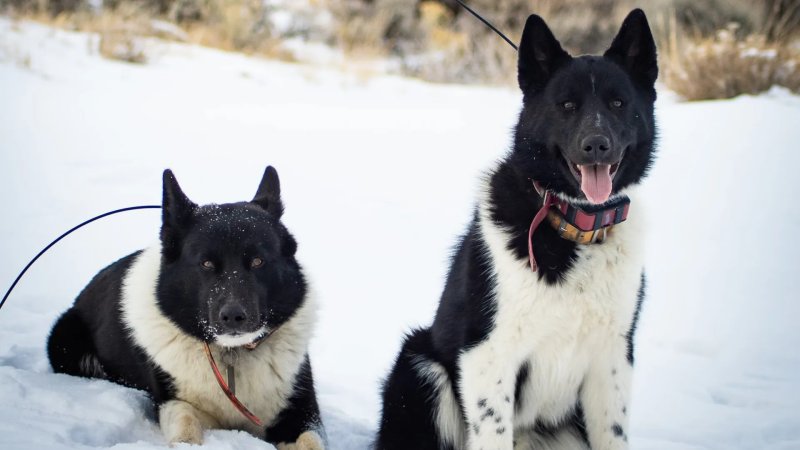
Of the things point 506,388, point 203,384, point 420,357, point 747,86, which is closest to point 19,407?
point 203,384

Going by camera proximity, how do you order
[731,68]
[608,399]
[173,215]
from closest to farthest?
[608,399] → [173,215] → [731,68]

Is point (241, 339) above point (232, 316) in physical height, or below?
below

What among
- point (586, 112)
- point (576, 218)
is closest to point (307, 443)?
point (576, 218)

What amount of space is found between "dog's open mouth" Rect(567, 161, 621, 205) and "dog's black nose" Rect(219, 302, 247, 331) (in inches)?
52.9

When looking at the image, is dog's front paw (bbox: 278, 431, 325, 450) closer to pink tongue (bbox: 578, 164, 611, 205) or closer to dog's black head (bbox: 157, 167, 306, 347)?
dog's black head (bbox: 157, 167, 306, 347)

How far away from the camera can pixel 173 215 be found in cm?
339

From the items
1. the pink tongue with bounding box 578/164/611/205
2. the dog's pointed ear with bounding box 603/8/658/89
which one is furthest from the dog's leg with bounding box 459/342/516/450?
the dog's pointed ear with bounding box 603/8/658/89

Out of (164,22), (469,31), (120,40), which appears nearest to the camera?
(120,40)

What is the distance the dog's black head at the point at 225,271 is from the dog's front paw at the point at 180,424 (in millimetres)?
299

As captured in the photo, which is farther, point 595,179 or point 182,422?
point 182,422

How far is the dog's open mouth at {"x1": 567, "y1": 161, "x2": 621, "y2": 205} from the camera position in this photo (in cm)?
285

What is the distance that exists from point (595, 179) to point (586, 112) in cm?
24

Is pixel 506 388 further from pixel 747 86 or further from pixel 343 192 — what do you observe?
pixel 747 86

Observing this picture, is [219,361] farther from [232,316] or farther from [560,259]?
[560,259]
